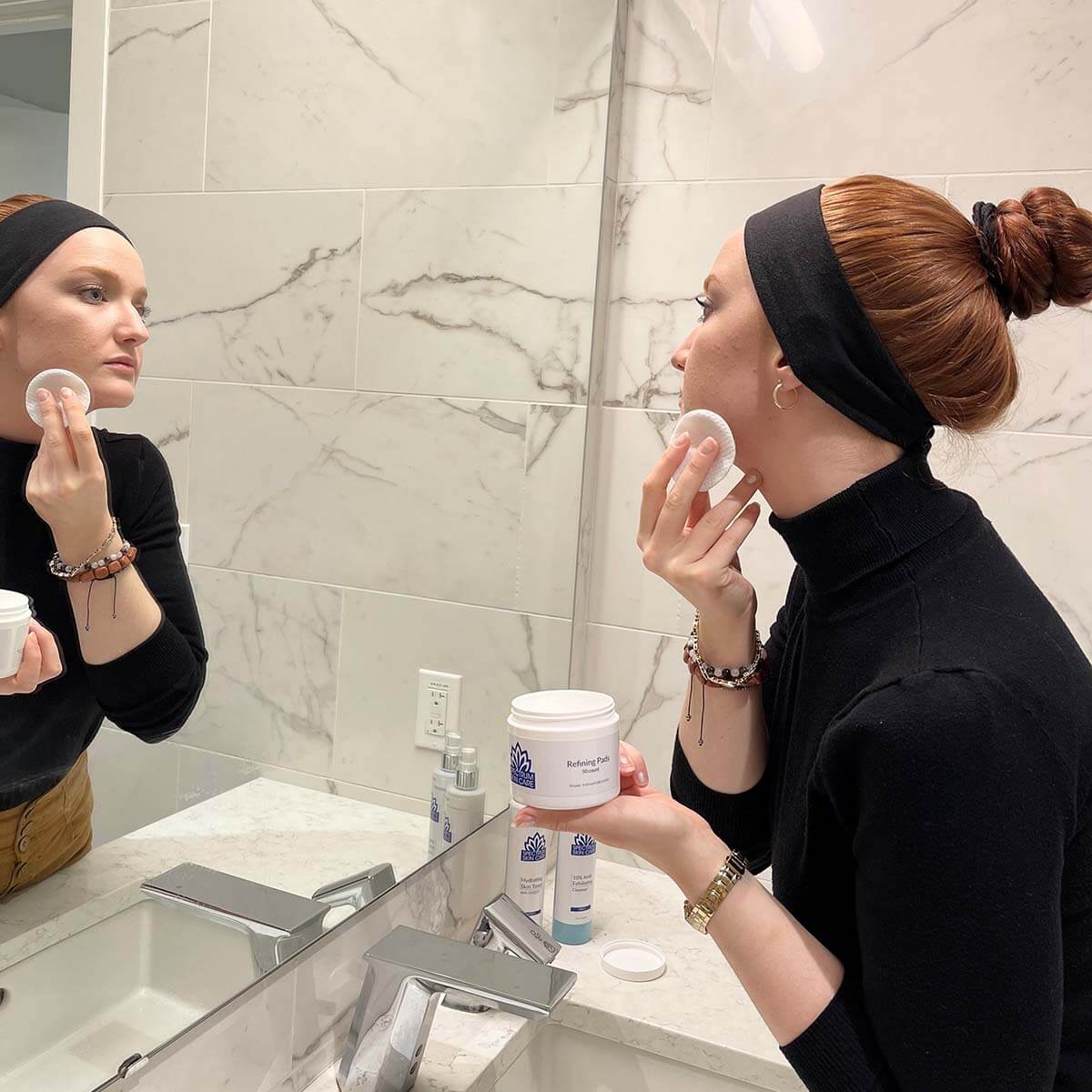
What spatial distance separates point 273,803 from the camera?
955 mm

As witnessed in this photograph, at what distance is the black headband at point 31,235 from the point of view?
592 mm

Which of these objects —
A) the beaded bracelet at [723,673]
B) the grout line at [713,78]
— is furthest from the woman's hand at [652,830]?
the grout line at [713,78]

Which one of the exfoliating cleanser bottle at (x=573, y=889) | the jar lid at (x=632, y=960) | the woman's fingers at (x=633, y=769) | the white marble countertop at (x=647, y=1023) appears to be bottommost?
the white marble countertop at (x=647, y=1023)

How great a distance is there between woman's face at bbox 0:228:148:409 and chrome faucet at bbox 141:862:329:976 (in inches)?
14.9

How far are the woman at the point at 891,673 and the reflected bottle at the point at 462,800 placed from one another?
0.39 meters

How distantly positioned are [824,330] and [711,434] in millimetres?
125

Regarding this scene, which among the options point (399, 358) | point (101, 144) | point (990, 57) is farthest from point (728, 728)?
point (990, 57)

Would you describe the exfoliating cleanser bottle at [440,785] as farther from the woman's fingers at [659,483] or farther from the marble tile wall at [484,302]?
the woman's fingers at [659,483]

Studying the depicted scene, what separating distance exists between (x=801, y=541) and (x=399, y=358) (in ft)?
1.69

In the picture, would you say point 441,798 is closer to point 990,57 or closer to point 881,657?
point 881,657

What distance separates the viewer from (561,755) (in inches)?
30.5

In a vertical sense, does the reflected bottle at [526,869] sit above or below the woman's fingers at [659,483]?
below

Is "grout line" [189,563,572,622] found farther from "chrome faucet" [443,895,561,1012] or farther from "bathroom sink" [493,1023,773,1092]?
"bathroom sink" [493,1023,773,1092]

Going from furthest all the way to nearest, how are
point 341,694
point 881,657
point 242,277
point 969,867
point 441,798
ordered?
point 441,798 < point 341,694 < point 242,277 < point 881,657 < point 969,867
